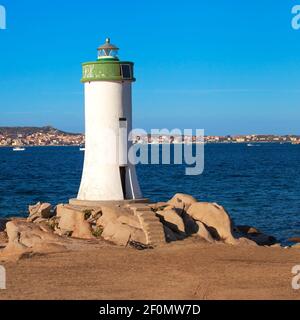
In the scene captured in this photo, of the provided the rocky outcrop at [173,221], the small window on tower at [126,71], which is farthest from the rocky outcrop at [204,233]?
the small window on tower at [126,71]

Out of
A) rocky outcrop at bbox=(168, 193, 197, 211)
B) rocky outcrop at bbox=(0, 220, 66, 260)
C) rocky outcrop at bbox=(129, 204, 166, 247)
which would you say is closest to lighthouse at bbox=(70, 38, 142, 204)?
rocky outcrop at bbox=(168, 193, 197, 211)

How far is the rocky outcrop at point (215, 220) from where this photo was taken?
18.8 m

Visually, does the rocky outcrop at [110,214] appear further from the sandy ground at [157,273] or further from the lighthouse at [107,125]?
the lighthouse at [107,125]

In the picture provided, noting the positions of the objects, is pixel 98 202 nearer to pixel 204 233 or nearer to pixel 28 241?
pixel 28 241

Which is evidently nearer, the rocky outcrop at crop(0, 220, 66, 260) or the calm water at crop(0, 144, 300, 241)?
the rocky outcrop at crop(0, 220, 66, 260)

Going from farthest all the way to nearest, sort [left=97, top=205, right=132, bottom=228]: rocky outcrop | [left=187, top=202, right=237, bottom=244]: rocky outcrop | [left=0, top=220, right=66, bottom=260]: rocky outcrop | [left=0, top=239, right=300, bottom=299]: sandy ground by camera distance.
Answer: [left=187, top=202, right=237, bottom=244]: rocky outcrop < [left=97, top=205, right=132, bottom=228]: rocky outcrop < [left=0, top=220, right=66, bottom=260]: rocky outcrop < [left=0, top=239, right=300, bottom=299]: sandy ground

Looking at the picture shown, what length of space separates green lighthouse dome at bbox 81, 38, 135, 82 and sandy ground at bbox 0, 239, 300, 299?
5555 millimetres

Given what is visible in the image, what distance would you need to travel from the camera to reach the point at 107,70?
19438mm

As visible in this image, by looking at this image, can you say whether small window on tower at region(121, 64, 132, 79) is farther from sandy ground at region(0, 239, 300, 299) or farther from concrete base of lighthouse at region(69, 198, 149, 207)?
sandy ground at region(0, 239, 300, 299)

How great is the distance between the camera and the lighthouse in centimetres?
1953

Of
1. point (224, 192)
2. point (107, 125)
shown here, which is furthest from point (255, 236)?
point (224, 192)

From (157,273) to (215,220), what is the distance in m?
6.11
